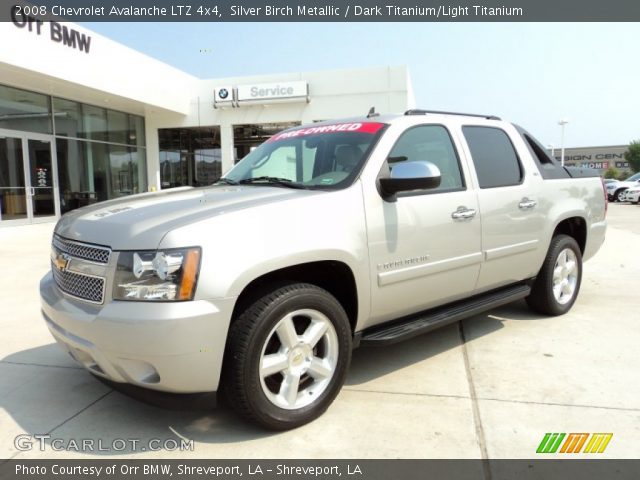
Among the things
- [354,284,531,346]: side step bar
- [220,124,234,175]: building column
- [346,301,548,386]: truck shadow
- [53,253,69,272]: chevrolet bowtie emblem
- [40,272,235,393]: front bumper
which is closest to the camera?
[40,272,235,393]: front bumper

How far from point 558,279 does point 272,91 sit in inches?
640

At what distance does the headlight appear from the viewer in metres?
2.41

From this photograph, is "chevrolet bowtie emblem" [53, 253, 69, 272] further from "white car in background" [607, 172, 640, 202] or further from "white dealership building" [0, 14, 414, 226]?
"white car in background" [607, 172, 640, 202]

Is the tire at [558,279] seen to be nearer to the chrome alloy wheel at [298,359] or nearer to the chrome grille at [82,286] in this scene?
the chrome alloy wheel at [298,359]

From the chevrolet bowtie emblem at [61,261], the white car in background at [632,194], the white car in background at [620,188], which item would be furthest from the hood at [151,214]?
the white car in background at [620,188]

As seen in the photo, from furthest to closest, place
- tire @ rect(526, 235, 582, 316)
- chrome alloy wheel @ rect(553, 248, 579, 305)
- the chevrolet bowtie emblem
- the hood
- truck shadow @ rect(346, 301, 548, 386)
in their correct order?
chrome alloy wheel @ rect(553, 248, 579, 305) < tire @ rect(526, 235, 582, 316) < truck shadow @ rect(346, 301, 548, 386) < the chevrolet bowtie emblem < the hood

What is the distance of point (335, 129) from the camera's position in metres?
3.78

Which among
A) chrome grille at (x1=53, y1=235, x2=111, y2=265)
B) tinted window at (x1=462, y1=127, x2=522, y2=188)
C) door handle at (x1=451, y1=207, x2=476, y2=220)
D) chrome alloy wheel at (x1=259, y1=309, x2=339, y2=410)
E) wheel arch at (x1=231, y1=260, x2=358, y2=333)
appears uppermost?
tinted window at (x1=462, y1=127, x2=522, y2=188)

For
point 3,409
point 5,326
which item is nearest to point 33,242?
point 5,326

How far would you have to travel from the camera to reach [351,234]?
2998 mm

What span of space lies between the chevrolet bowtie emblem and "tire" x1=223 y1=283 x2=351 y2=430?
1110 millimetres

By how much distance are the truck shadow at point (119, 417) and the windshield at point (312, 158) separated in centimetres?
147
